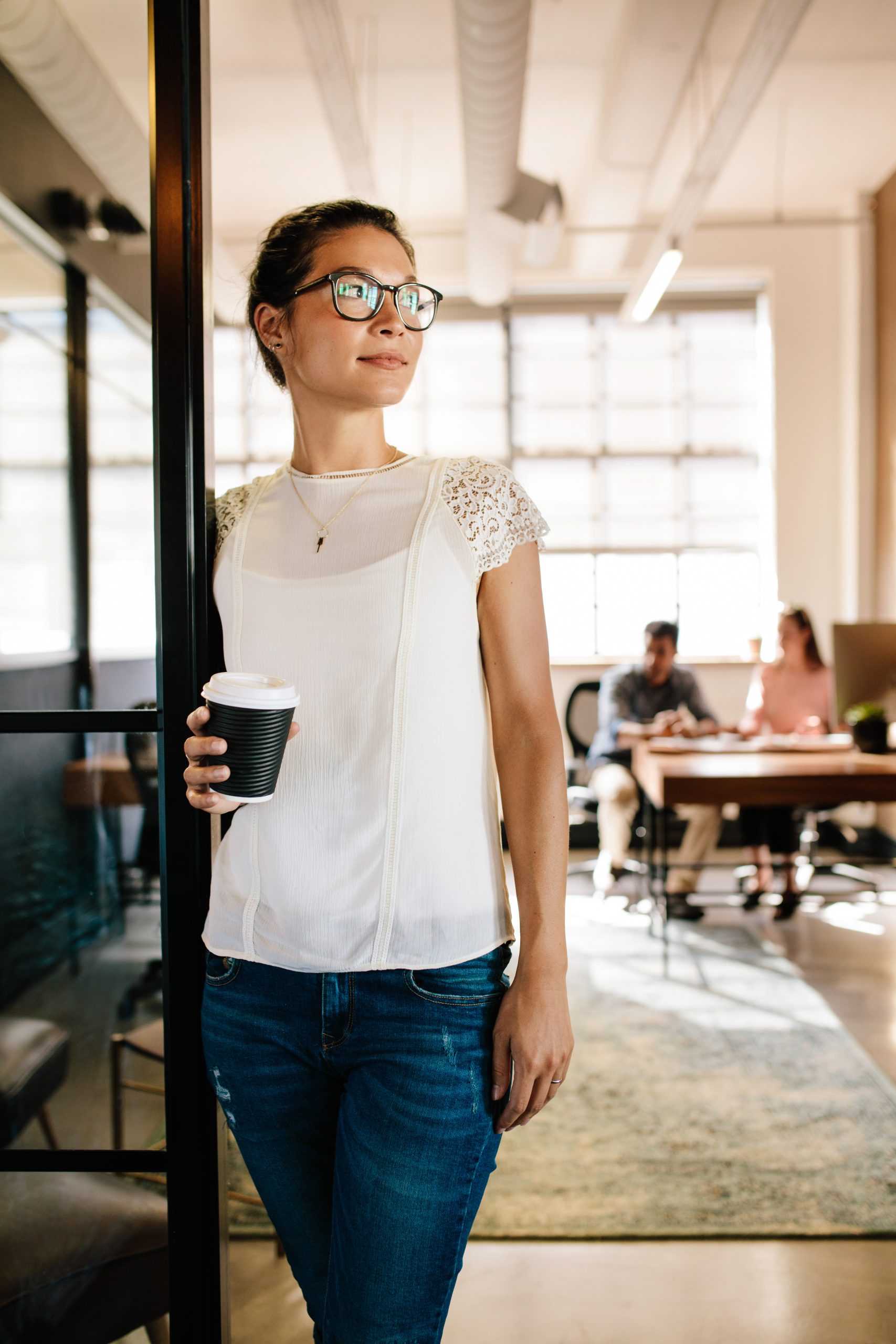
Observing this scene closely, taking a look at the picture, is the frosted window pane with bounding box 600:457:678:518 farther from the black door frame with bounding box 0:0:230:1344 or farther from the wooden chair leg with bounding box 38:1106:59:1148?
the wooden chair leg with bounding box 38:1106:59:1148

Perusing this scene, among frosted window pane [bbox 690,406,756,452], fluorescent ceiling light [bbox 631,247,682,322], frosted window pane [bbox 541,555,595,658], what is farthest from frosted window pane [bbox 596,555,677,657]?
fluorescent ceiling light [bbox 631,247,682,322]

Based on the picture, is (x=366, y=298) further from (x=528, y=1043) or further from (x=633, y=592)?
(x=633, y=592)

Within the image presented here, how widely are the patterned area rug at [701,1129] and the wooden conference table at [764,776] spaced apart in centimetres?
64

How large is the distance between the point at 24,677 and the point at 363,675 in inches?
22.2

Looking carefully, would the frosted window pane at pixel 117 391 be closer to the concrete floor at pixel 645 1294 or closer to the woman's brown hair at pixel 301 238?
the woman's brown hair at pixel 301 238

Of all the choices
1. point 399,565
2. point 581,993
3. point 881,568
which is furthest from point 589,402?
point 399,565

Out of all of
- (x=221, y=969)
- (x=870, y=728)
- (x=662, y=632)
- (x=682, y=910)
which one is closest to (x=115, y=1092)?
(x=221, y=969)

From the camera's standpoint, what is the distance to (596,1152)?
2469 millimetres

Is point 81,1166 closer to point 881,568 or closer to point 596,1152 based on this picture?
point 596,1152

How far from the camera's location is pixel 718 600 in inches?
275

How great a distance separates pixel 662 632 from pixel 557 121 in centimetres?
296

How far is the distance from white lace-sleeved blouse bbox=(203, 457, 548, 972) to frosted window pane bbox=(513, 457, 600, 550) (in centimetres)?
607

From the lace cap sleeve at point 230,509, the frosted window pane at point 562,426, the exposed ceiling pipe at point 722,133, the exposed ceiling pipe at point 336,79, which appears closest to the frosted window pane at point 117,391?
the lace cap sleeve at point 230,509

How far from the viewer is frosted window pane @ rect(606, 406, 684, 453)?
698 centimetres
